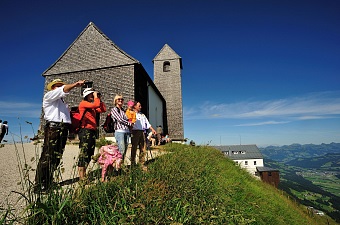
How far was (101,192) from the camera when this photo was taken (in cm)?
254

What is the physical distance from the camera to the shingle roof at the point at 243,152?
2752 inches

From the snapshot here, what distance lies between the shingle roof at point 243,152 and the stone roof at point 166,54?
52355mm

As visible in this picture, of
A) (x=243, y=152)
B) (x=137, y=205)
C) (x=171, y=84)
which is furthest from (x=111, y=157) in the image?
(x=243, y=152)

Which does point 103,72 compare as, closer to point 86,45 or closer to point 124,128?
point 86,45

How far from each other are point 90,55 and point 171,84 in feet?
41.0

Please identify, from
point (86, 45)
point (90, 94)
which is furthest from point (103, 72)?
point (90, 94)

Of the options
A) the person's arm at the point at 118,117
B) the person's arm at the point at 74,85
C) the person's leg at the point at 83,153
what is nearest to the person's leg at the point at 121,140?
the person's arm at the point at 118,117

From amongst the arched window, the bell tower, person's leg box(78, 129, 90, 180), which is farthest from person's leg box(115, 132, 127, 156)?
the arched window

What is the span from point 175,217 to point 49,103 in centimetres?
305

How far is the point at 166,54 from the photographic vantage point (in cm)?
2708

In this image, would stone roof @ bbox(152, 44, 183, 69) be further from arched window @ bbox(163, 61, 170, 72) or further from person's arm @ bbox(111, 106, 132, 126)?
person's arm @ bbox(111, 106, 132, 126)

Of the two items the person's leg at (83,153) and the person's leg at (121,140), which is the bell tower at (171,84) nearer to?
the person's leg at (121,140)

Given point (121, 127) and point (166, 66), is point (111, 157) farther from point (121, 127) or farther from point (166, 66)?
point (166, 66)

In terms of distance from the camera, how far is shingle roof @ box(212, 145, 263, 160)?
6991 centimetres
